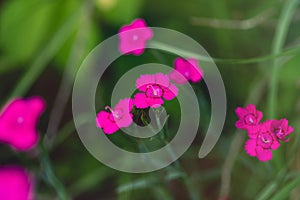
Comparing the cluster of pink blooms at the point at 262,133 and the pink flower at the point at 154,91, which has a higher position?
the pink flower at the point at 154,91

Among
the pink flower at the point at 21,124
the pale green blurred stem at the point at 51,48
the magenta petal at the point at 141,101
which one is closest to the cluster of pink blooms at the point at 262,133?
the magenta petal at the point at 141,101

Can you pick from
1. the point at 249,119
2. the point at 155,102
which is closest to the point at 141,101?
the point at 155,102

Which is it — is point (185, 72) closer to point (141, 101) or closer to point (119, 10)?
point (141, 101)

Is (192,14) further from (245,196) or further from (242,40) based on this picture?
(245,196)

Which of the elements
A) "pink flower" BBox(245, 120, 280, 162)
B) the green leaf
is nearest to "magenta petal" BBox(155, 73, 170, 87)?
"pink flower" BBox(245, 120, 280, 162)

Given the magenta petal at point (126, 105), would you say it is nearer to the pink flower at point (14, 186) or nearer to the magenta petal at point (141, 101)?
the magenta petal at point (141, 101)

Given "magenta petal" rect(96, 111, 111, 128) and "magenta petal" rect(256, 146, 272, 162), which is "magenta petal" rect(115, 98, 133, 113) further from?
"magenta petal" rect(256, 146, 272, 162)

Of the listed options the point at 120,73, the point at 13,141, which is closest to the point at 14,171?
the point at 13,141
